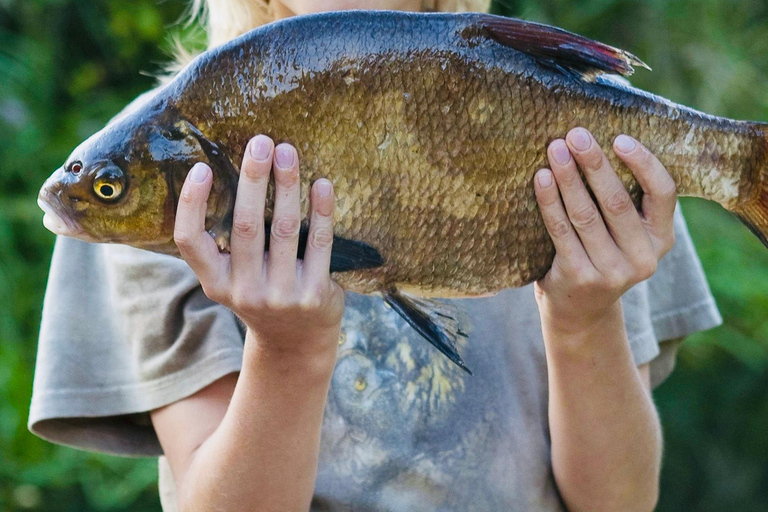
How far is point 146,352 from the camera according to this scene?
1.30 metres

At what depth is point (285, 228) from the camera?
942 mm

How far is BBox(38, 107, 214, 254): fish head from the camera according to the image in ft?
3.04

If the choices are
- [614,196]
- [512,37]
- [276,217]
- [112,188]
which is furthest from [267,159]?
[614,196]

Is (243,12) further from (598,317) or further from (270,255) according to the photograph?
(598,317)

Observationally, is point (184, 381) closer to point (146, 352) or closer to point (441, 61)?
point (146, 352)

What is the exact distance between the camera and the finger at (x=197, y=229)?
0.91 metres

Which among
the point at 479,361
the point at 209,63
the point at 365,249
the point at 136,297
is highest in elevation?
the point at 209,63

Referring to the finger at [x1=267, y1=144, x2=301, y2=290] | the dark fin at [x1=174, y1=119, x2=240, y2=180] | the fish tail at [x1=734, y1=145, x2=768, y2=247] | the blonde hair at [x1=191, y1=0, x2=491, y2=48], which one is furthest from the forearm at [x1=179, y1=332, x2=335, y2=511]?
the blonde hair at [x1=191, y1=0, x2=491, y2=48]

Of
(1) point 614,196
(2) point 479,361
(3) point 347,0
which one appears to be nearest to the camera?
(1) point 614,196

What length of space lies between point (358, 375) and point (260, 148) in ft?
1.56

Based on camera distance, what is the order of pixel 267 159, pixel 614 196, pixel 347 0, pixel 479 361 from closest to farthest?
pixel 267 159, pixel 614 196, pixel 347 0, pixel 479 361

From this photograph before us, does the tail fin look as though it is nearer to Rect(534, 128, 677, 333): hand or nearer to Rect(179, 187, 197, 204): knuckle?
Rect(534, 128, 677, 333): hand

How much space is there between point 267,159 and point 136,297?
0.51 metres

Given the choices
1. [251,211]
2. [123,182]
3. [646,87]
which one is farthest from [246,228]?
[646,87]
